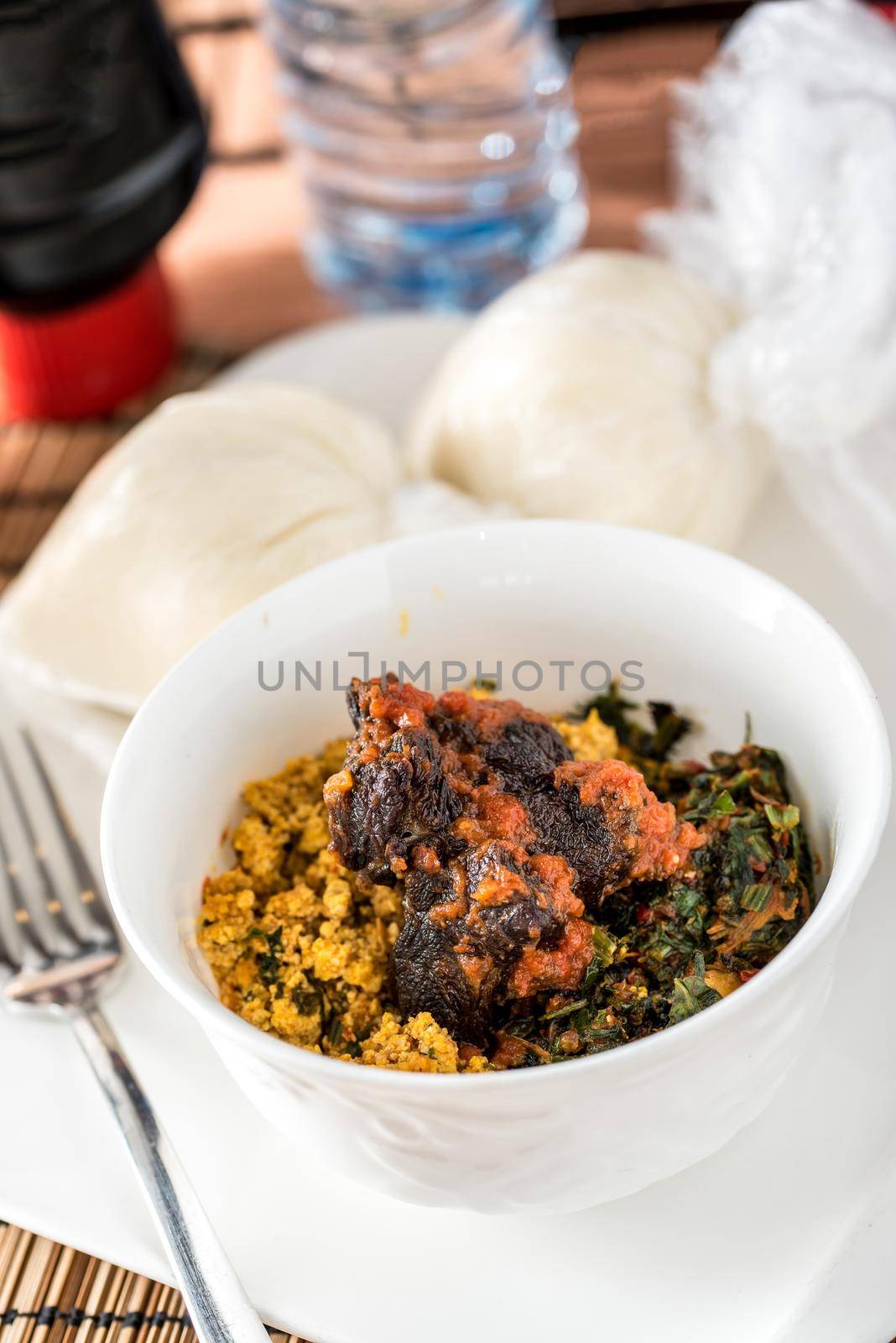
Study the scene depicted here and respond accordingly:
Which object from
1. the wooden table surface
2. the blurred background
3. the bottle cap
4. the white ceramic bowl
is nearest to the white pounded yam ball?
the white ceramic bowl

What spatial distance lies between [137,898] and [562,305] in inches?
28.4

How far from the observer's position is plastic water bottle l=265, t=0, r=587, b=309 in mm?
1595

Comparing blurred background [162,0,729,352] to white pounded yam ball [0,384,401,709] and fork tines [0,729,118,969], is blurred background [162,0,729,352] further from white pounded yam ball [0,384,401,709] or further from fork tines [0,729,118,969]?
fork tines [0,729,118,969]

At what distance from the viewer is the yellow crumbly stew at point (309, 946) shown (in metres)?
0.78

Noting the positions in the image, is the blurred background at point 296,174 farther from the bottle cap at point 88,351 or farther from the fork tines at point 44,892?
the fork tines at point 44,892

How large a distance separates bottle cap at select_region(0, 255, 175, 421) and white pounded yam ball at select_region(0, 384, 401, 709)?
1.40 ft

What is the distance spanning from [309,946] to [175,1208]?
0.60ft

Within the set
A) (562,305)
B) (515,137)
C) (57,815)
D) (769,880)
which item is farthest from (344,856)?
(515,137)

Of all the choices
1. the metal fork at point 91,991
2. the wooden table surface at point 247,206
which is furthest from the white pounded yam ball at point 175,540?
the wooden table surface at point 247,206

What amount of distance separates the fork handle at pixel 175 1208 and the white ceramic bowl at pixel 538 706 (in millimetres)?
53

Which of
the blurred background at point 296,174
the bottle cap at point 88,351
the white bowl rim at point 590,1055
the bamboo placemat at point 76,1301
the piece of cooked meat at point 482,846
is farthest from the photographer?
the blurred background at point 296,174

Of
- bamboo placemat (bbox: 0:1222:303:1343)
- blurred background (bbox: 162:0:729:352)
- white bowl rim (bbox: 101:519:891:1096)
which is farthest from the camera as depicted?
blurred background (bbox: 162:0:729:352)

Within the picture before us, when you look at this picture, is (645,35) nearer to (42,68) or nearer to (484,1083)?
(42,68)

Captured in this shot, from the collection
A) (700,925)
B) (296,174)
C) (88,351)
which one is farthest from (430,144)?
(700,925)
